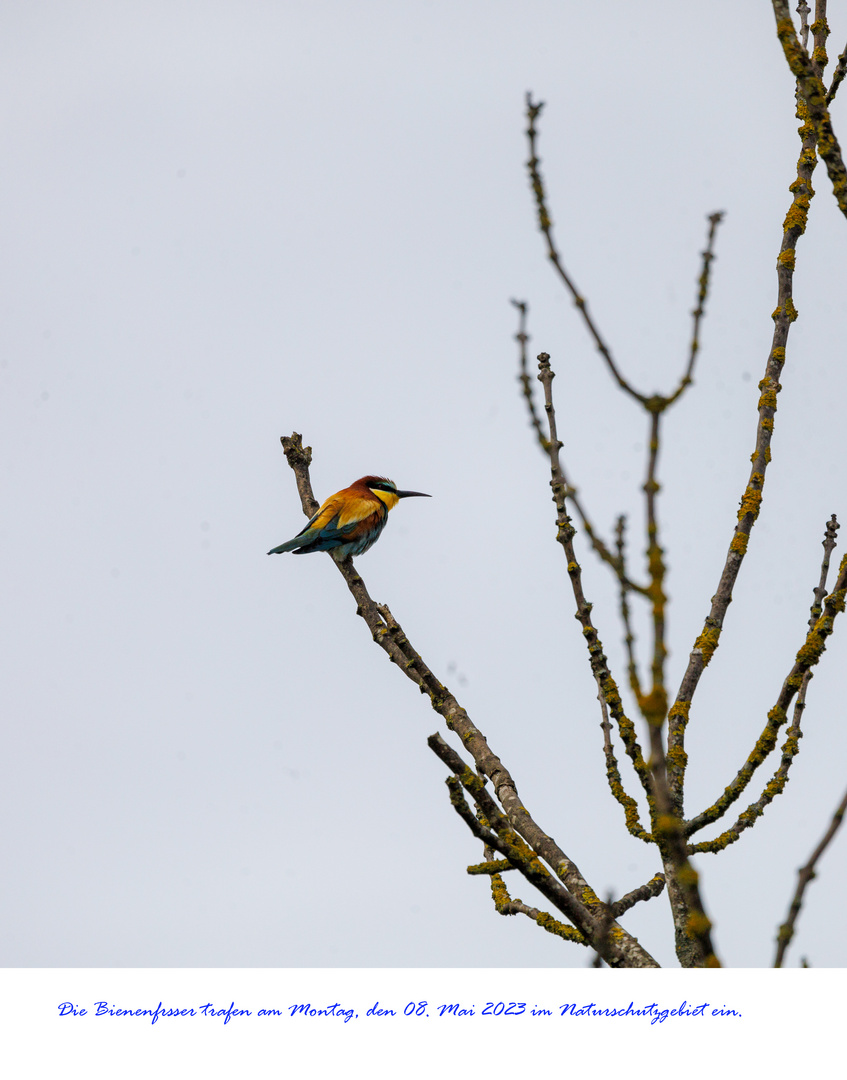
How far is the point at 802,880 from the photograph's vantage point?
1694 mm

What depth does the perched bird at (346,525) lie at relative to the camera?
6781mm

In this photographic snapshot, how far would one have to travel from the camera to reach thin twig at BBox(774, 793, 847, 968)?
1649mm

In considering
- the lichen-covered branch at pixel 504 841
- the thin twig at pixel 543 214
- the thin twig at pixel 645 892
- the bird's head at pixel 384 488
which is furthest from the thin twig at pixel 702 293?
the bird's head at pixel 384 488

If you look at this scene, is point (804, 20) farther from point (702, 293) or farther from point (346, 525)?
point (346, 525)

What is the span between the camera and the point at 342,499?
7582mm

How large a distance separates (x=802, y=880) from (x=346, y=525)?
5.59 meters

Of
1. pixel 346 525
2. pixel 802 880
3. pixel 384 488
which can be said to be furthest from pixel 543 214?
pixel 384 488

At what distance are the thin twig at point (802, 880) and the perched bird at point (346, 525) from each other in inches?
172

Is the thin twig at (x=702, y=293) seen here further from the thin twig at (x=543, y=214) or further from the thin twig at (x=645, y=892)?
the thin twig at (x=645, y=892)

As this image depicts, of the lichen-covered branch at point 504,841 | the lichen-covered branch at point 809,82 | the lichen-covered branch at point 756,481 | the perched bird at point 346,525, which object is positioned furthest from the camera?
the perched bird at point 346,525

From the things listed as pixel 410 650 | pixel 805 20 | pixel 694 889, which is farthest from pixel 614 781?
pixel 805 20

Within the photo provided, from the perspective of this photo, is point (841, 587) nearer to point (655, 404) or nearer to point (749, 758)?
point (749, 758)

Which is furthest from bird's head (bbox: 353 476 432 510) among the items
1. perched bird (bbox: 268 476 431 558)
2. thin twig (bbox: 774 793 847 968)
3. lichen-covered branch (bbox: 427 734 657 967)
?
thin twig (bbox: 774 793 847 968)
